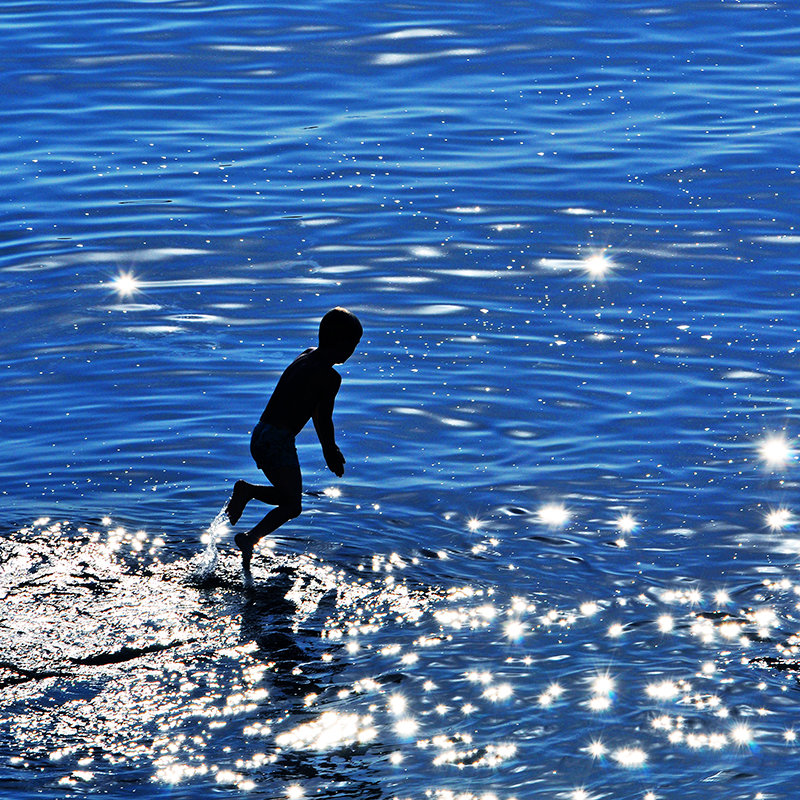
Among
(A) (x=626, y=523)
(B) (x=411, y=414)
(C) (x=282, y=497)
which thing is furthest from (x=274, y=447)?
(B) (x=411, y=414)

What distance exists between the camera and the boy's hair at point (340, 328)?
946 centimetres

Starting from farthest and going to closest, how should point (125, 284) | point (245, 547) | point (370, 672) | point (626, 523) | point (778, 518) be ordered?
point (125, 284), point (778, 518), point (626, 523), point (245, 547), point (370, 672)

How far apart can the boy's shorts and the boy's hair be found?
72cm

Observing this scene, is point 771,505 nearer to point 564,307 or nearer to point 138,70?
point 564,307

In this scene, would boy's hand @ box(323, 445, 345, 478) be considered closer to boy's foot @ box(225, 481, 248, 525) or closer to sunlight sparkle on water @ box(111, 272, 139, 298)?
boy's foot @ box(225, 481, 248, 525)

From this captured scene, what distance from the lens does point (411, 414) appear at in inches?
488

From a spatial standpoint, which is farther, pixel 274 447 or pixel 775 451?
pixel 775 451

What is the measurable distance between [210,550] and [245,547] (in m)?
0.41

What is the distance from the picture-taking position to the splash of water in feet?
31.1

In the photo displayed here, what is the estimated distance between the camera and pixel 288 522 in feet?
34.5

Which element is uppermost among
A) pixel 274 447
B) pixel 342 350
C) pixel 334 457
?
pixel 342 350

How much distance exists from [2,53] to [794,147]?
1310 cm

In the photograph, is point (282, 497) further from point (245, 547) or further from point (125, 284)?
point (125, 284)

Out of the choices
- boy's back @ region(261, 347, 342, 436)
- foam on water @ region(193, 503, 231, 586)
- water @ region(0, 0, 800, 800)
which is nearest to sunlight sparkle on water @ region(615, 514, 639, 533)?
water @ region(0, 0, 800, 800)
